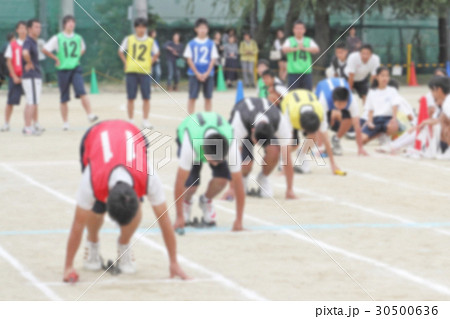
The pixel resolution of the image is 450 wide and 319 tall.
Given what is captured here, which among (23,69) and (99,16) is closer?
(99,16)

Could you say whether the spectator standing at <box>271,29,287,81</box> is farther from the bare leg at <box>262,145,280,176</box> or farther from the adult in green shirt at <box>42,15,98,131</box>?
the adult in green shirt at <box>42,15,98,131</box>

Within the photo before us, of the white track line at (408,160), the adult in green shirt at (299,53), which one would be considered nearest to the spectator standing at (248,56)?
the adult in green shirt at (299,53)

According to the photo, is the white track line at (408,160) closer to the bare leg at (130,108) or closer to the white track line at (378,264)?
the bare leg at (130,108)

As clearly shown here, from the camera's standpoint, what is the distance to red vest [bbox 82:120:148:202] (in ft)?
13.9

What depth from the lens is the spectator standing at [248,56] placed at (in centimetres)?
633

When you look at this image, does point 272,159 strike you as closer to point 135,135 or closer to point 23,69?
point 135,135

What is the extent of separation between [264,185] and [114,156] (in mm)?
2635

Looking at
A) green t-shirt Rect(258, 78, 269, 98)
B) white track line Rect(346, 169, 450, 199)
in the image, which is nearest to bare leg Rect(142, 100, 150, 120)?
green t-shirt Rect(258, 78, 269, 98)

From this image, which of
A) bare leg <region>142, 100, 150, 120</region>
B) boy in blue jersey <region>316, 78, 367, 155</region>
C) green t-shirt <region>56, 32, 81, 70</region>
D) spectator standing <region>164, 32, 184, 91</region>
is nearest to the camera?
spectator standing <region>164, 32, 184, 91</region>

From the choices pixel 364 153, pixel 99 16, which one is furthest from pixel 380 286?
pixel 364 153

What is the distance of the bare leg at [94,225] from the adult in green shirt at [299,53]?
1.51m

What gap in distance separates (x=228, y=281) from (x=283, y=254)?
1.93 feet

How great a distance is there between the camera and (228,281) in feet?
14.9

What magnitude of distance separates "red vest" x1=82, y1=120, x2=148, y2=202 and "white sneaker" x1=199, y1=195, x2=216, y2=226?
4.47 feet
